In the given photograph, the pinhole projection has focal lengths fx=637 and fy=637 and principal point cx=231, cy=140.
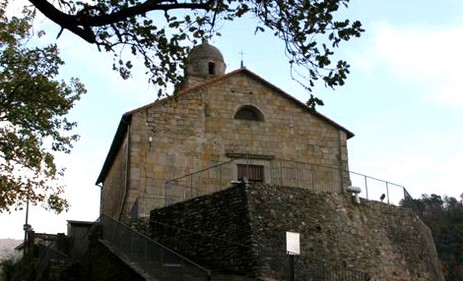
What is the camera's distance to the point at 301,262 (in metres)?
18.5

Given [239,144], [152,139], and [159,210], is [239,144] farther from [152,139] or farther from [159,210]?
[159,210]

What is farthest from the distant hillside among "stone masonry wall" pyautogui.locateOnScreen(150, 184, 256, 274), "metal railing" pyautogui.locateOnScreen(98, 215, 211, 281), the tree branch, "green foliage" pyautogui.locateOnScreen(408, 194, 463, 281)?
the tree branch

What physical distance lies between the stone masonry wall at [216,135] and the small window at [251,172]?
663mm

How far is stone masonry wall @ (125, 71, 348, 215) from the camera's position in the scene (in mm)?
23891

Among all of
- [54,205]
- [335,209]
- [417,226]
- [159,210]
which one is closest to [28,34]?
[54,205]

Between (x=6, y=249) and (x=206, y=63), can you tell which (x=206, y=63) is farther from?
(x=6, y=249)

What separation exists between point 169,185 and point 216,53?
1259 centimetres

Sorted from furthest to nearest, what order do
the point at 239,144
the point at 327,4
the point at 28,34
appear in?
the point at 239,144 < the point at 28,34 < the point at 327,4

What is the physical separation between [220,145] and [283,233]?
7251 millimetres

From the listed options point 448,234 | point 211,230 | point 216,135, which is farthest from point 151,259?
point 448,234

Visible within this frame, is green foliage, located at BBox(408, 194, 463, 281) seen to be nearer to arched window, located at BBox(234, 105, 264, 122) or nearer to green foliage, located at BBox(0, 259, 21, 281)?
arched window, located at BBox(234, 105, 264, 122)

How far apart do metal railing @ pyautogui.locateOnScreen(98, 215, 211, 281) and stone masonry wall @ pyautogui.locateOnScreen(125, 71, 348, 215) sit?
3.65 m

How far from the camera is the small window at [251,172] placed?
24.8m

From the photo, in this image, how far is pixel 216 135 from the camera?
25516 millimetres
